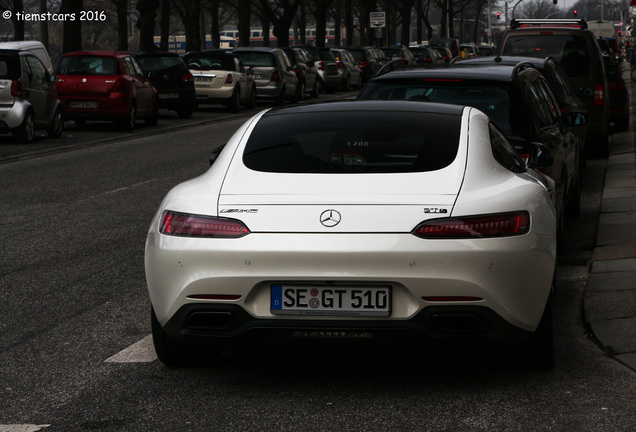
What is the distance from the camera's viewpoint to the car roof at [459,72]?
8.39m

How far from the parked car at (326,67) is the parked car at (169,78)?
15.1 m

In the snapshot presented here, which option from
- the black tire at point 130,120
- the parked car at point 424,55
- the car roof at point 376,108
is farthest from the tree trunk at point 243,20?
the car roof at point 376,108

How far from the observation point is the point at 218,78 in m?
32.8

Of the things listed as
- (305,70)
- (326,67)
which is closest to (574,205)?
(305,70)

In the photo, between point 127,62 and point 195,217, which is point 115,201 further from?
point 127,62

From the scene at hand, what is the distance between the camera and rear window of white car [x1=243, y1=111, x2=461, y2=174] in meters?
5.65

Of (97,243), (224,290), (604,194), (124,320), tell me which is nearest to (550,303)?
(224,290)

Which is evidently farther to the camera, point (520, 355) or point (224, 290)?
point (520, 355)

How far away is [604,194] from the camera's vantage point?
13492 millimetres

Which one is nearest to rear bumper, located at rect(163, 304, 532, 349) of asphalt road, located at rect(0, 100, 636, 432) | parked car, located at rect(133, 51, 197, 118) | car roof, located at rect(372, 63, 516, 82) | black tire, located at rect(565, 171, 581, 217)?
asphalt road, located at rect(0, 100, 636, 432)

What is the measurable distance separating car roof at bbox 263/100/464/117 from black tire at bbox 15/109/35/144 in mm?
15919

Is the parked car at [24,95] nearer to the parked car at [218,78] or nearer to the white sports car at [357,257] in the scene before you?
the parked car at [218,78]

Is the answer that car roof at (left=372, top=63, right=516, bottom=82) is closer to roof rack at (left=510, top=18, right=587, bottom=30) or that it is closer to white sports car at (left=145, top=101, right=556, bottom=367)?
white sports car at (left=145, top=101, right=556, bottom=367)

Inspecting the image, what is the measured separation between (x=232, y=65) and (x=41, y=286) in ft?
83.2
